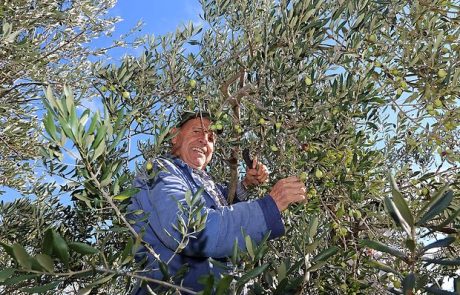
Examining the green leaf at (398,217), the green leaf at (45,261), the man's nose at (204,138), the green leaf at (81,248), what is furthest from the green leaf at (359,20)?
the green leaf at (45,261)

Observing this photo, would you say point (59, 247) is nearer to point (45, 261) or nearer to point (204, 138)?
point (45, 261)

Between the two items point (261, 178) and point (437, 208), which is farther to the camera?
point (261, 178)

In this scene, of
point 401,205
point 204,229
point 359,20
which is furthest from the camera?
point 359,20

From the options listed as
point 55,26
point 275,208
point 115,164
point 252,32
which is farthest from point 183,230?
point 55,26

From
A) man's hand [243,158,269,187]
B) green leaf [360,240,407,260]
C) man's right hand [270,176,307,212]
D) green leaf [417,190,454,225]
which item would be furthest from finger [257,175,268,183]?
green leaf [417,190,454,225]

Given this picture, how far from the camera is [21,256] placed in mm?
1502

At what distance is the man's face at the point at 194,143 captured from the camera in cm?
354

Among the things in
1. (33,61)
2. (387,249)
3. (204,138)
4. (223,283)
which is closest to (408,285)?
(387,249)

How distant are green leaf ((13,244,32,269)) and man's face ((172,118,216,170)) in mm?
2034

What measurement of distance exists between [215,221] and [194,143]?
118 centimetres

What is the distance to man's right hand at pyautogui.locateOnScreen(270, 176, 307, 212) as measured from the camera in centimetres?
262

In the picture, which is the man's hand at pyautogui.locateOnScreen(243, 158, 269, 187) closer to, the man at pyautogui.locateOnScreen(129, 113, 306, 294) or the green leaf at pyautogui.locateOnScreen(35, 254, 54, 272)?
the man at pyautogui.locateOnScreen(129, 113, 306, 294)

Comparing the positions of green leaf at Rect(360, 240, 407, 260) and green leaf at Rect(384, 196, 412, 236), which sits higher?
green leaf at Rect(384, 196, 412, 236)

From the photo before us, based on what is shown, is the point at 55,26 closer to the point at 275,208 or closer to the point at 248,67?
the point at 248,67
